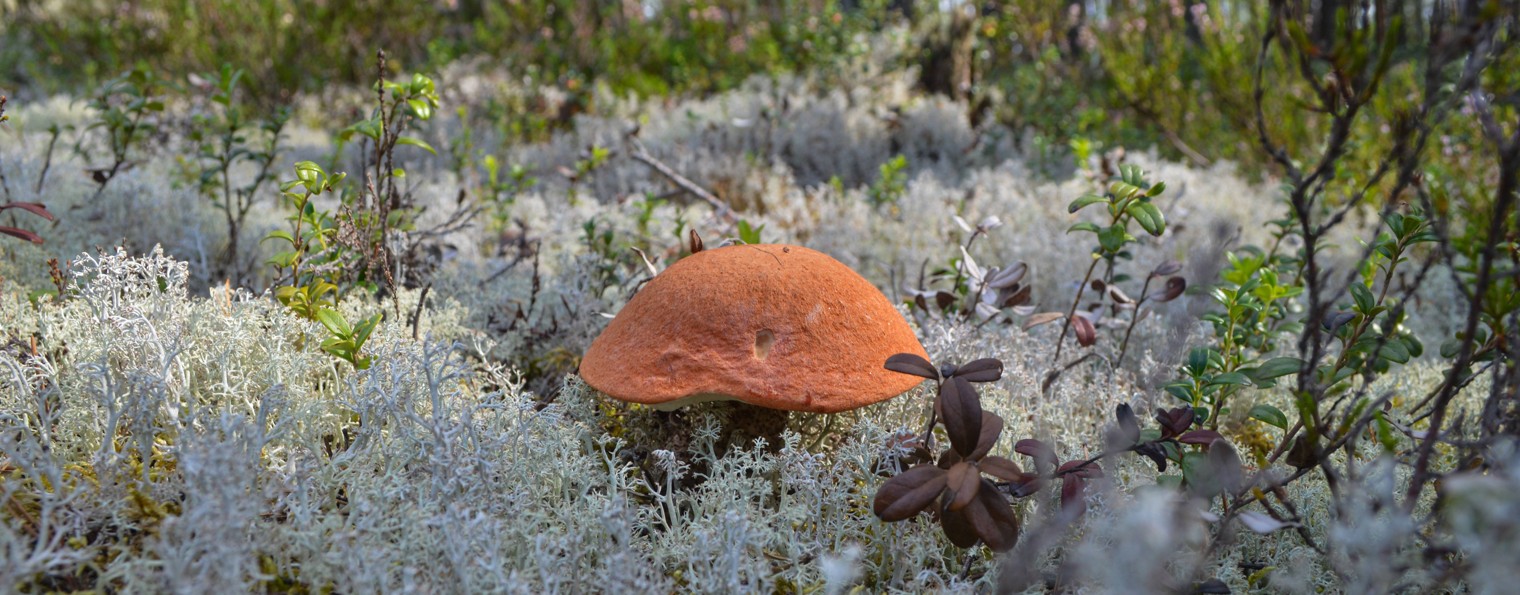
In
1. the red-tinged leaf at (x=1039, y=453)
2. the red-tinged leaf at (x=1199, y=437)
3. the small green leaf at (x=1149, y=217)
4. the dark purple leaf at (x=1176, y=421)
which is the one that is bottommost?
the red-tinged leaf at (x=1039, y=453)

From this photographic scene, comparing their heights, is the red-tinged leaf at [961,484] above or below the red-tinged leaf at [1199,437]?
below

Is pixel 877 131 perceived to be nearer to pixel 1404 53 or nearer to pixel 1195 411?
pixel 1195 411

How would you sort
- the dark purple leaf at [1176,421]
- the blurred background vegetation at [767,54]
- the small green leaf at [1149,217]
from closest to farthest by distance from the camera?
the dark purple leaf at [1176,421] < the small green leaf at [1149,217] < the blurred background vegetation at [767,54]

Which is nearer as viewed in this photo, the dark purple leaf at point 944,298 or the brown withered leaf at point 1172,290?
the brown withered leaf at point 1172,290

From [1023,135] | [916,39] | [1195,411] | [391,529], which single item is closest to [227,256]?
[391,529]

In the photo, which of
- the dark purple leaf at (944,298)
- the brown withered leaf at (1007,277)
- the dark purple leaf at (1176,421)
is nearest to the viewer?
the dark purple leaf at (1176,421)

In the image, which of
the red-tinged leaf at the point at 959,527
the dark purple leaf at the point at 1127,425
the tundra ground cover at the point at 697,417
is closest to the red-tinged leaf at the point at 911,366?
the tundra ground cover at the point at 697,417

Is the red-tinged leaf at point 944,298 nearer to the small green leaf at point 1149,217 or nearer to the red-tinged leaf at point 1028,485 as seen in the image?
the small green leaf at point 1149,217
